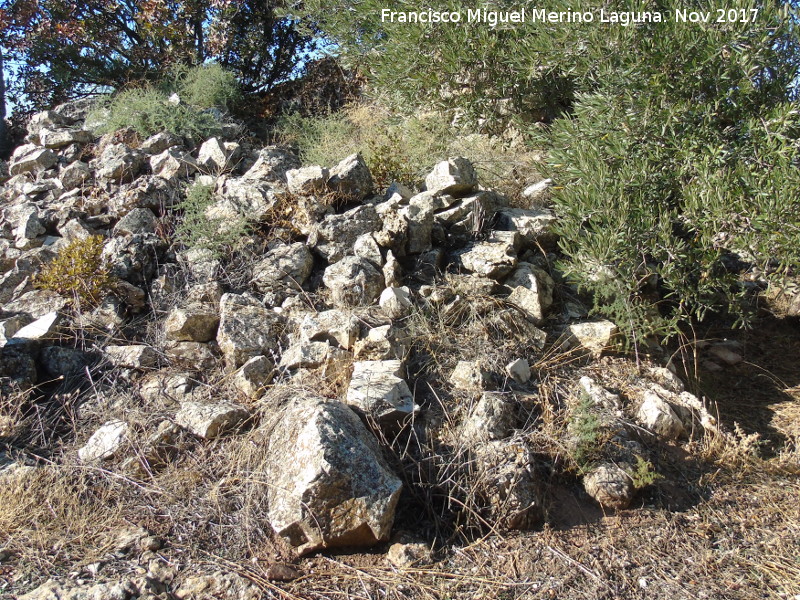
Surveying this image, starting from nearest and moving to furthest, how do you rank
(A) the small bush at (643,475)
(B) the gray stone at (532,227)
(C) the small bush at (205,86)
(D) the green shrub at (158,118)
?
(A) the small bush at (643,475) → (B) the gray stone at (532,227) → (D) the green shrub at (158,118) → (C) the small bush at (205,86)

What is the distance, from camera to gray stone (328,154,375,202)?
478cm

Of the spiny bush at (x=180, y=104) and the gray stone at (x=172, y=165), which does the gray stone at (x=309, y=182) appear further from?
the spiny bush at (x=180, y=104)

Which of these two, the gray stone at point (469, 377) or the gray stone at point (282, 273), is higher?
the gray stone at point (282, 273)

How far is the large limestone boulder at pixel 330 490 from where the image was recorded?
280cm

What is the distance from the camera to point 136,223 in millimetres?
4852

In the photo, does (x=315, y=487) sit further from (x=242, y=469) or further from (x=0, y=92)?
(x=0, y=92)

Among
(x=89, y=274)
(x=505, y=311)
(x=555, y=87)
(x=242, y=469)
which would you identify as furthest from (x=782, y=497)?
(x=89, y=274)

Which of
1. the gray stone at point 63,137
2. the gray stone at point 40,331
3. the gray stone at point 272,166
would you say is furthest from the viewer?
the gray stone at point 63,137

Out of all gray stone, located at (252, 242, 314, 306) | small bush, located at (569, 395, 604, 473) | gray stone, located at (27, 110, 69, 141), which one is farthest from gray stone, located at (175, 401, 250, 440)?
gray stone, located at (27, 110, 69, 141)

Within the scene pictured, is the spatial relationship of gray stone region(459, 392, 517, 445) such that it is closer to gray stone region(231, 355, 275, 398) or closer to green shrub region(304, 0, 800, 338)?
green shrub region(304, 0, 800, 338)

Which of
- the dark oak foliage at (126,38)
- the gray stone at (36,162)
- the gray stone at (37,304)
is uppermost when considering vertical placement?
the dark oak foliage at (126,38)

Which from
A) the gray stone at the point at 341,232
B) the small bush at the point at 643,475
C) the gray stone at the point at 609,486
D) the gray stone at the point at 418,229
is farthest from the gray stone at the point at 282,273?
the small bush at the point at 643,475

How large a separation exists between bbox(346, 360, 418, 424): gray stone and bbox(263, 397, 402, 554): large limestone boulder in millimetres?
272

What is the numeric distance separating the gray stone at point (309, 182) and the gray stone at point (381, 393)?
5.46ft
